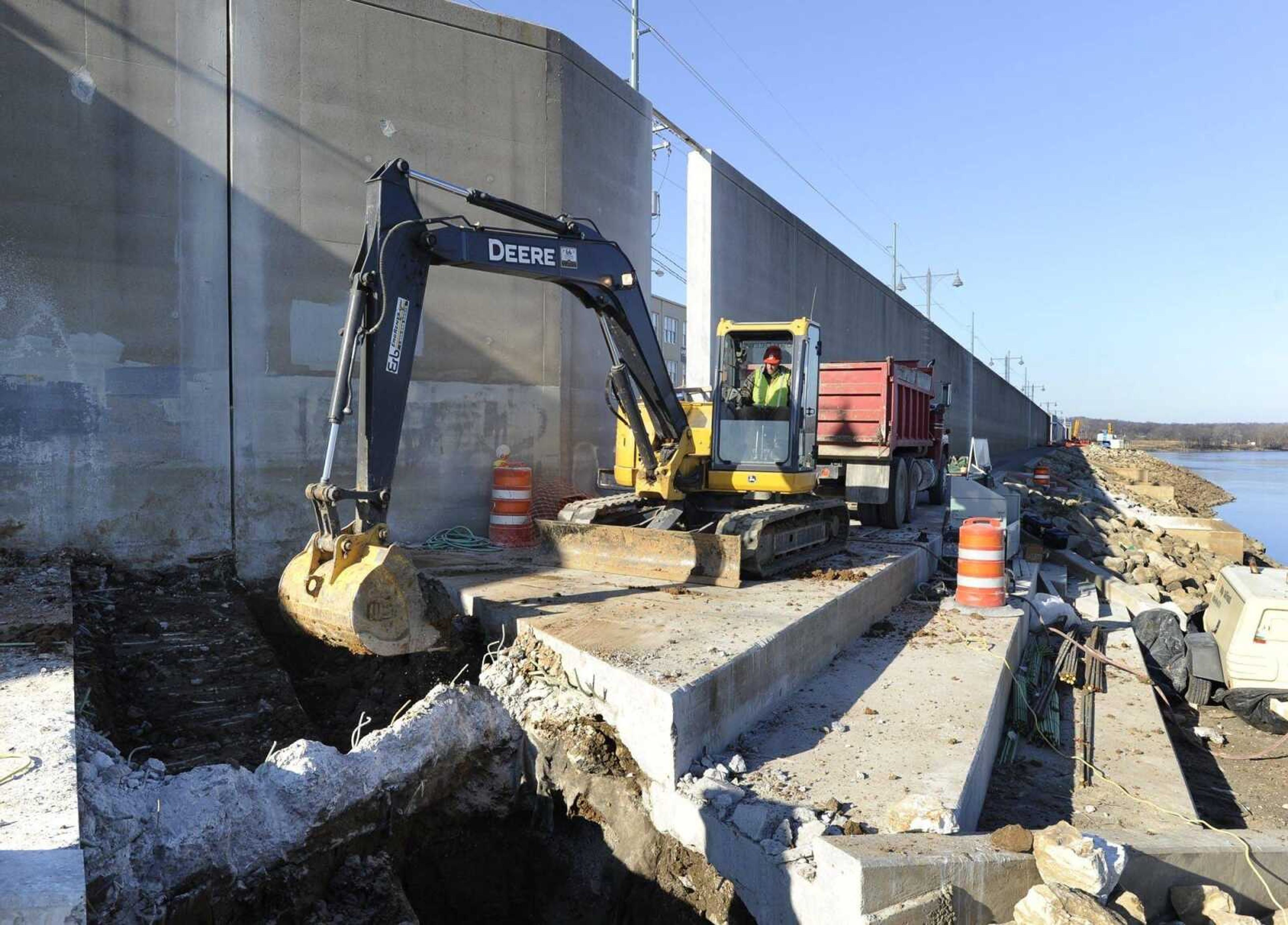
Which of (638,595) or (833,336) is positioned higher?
(833,336)

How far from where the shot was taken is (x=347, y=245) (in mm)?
9406

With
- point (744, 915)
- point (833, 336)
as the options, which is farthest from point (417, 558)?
point (833, 336)

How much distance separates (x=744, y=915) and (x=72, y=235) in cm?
814

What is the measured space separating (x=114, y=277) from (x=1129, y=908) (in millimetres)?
9156

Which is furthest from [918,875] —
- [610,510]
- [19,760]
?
[610,510]

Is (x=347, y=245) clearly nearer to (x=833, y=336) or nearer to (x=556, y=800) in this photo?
(x=556, y=800)

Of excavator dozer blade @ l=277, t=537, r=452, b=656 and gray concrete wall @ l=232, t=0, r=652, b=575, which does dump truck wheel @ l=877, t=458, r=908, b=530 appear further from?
excavator dozer blade @ l=277, t=537, r=452, b=656

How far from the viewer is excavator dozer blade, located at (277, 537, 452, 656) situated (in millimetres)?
5016

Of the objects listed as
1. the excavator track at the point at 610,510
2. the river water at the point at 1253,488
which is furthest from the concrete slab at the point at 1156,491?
the excavator track at the point at 610,510

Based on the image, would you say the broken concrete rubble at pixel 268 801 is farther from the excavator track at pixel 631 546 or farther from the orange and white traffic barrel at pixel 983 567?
the orange and white traffic barrel at pixel 983 567

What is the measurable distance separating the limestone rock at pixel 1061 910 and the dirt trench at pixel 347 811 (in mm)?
1427

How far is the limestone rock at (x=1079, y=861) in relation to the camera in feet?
12.1

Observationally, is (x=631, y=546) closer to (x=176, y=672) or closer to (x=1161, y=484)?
(x=176, y=672)

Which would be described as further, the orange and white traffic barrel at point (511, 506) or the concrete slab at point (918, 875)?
the orange and white traffic barrel at point (511, 506)
